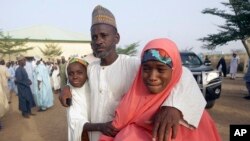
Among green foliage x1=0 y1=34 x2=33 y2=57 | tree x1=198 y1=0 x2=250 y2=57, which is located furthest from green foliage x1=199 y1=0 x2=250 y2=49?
green foliage x1=0 y1=34 x2=33 y2=57

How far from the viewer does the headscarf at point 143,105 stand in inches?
→ 65.1

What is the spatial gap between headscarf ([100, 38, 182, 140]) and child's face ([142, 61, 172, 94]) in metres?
0.03

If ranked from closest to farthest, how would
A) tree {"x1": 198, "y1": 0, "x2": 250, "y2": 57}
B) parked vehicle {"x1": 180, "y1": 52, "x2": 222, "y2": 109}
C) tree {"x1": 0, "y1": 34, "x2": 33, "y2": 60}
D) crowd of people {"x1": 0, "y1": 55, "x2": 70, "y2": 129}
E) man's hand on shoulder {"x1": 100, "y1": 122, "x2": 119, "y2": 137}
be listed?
1. man's hand on shoulder {"x1": 100, "y1": 122, "x2": 119, "y2": 137}
2. crowd of people {"x1": 0, "y1": 55, "x2": 70, "y2": 129}
3. parked vehicle {"x1": 180, "y1": 52, "x2": 222, "y2": 109}
4. tree {"x1": 198, "y1": 0, "x2": 250, "y2": 57}
5. tree {"x1": 0, "y1": 34, "x2": 33, "y2": 60}

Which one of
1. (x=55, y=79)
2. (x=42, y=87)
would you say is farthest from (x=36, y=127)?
(x=55, y=79)

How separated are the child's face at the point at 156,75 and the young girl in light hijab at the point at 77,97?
0.71m

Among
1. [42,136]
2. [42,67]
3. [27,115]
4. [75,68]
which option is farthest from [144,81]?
[42,67]

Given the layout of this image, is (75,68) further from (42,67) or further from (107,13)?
(42,67)

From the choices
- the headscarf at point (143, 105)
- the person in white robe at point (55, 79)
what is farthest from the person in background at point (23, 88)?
the headscarf at point (143, 105)

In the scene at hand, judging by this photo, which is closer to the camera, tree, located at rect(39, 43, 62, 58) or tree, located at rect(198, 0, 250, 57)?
tree, located at rect(198, 0, 250, 57)

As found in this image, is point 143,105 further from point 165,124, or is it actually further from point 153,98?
point 165,124

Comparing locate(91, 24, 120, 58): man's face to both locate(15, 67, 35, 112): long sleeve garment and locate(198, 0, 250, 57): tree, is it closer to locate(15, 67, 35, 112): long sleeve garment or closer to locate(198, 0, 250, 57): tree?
locate(15, 67, 35, 112): long sleeve garment

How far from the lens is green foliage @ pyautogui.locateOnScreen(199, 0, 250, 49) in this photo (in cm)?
1590

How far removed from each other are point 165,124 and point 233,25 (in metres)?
17.3

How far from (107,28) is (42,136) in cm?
577
